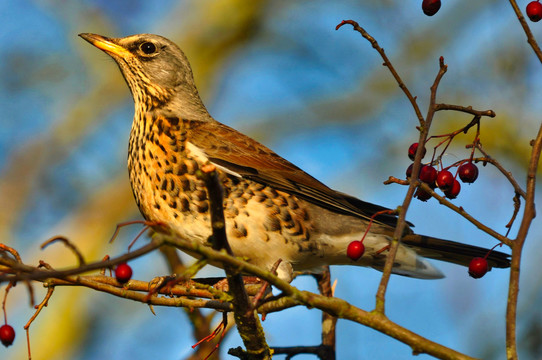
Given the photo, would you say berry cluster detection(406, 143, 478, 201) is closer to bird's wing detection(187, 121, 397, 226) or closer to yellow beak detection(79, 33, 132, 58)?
bird's wing detection(187, 121, 397, 226)

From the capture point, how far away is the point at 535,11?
2848mm

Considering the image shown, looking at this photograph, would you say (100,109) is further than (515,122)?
Yes

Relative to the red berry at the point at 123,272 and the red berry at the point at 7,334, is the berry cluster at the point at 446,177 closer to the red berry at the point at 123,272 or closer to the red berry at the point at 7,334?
the red berry at the point at 123,272

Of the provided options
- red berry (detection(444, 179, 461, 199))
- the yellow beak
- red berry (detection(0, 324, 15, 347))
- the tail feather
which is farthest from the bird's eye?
red berry (detection(0, 324, 15, 347))

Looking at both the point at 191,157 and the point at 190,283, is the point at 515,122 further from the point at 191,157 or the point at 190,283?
the point at 190,283

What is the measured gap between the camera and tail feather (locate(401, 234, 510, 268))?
13.6 ft

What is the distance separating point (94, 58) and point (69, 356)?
287cm

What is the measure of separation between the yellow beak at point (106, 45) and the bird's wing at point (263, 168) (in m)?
0.83

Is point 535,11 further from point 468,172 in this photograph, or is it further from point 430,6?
point 468,172

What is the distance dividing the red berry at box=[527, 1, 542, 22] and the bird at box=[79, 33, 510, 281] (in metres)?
1.37

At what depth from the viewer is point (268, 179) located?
419cm

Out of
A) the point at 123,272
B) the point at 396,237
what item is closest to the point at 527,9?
the point at 396,237

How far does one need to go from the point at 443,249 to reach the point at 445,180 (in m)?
1.29

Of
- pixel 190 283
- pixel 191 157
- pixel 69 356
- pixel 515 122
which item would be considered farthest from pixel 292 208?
pixel 69 356
